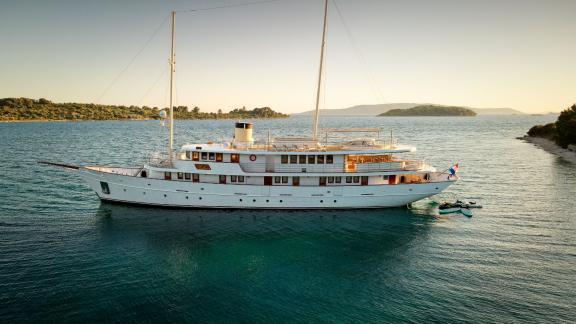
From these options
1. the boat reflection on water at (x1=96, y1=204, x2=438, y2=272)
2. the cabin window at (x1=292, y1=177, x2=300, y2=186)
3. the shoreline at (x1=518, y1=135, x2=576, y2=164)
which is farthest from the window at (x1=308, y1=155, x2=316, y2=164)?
the shoreline at (x1=518, y1=135, x2=576, y2=164)

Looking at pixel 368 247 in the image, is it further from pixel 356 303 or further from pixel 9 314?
pixel 9 314

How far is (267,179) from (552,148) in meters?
66.5

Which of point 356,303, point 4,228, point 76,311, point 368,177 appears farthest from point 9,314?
point 368,177

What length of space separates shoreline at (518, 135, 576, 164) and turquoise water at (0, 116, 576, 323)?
106ft

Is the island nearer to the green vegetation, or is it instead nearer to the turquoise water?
the green vegetation

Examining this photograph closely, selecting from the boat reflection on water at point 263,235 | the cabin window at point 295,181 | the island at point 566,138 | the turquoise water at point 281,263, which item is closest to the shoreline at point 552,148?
the island at point 566,138

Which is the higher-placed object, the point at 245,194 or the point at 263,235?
the point at 245,194

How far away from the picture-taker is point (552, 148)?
220 feet

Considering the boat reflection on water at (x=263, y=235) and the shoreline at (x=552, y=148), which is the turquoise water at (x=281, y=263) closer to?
the boat reflection on water at (x=263, y=235)

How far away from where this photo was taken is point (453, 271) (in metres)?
18.0

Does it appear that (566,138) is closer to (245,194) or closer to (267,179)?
(267,179)

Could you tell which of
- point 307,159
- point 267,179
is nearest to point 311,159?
point 307,159

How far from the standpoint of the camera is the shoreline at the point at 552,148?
55750 millimetres

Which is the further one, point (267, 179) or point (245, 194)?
point (267, 179)
